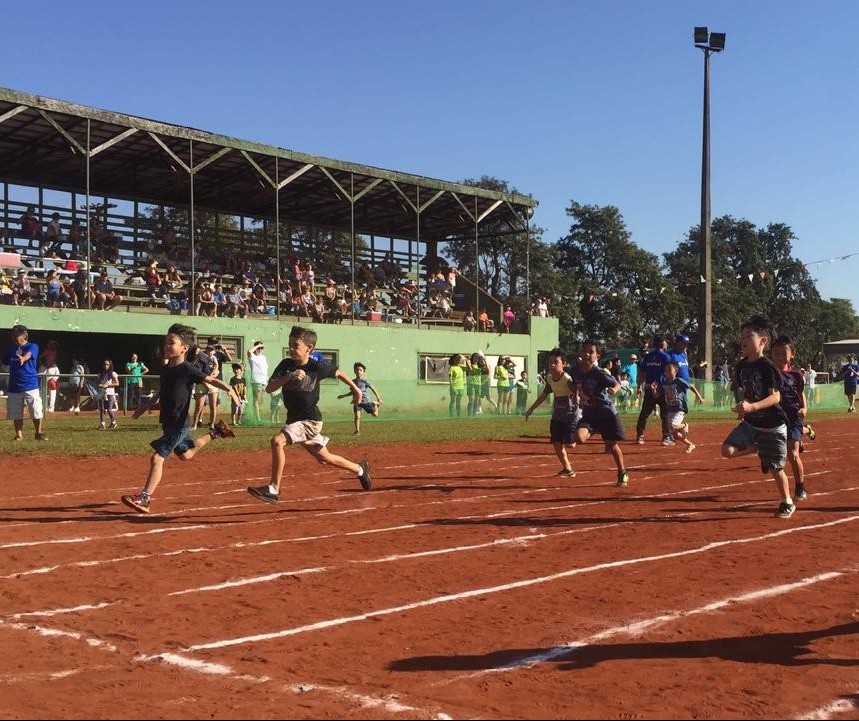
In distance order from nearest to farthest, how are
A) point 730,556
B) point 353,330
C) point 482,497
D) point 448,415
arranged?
point 730,556 → point 482,497 → point 448,415 → point 353,330

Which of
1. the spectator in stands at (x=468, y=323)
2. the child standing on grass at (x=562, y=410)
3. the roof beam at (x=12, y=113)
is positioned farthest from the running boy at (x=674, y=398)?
the spectator in stands at (x=468, y=323)

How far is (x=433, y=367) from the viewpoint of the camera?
3769 cm

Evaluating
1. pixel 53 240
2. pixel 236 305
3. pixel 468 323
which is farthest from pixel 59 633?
pixel 468 323

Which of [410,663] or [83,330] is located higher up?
[83,330]

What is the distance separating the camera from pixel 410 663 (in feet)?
15.5

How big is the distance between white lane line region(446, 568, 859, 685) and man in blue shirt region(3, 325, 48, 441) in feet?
45.6

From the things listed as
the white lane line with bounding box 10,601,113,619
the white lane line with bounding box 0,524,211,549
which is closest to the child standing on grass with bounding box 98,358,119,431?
the white lane line with bounding box 0,524,211,549

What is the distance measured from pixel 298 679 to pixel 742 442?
6.41m

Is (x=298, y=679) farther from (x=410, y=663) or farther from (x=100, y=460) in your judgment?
(x=100, y=460)

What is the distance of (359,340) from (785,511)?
26.9 metres

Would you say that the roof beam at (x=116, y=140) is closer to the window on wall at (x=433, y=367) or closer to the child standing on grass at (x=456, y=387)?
the child standing on grass at (x=456, y=387)

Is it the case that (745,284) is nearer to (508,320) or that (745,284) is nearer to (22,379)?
(508,320)

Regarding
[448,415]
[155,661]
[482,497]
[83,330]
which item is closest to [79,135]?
[83,330]

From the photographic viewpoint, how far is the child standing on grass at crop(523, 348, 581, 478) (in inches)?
499
